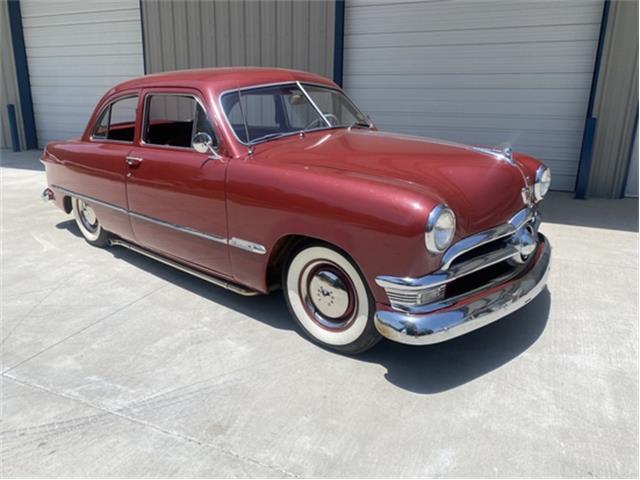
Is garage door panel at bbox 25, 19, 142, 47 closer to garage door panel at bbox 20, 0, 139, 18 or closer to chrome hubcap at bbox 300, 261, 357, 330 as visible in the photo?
garage door panel at bbox 20, 0, 139, 18

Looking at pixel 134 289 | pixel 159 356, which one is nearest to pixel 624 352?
pixel 159 356

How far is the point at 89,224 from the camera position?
529 centimetres

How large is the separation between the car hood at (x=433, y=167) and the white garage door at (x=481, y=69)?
13.7 feet

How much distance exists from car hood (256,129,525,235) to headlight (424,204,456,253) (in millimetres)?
93

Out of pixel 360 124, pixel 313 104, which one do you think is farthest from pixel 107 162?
pixel 360 124

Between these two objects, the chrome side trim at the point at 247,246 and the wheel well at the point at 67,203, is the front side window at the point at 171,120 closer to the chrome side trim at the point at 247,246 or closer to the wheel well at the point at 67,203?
the chrome side trim at the point at 247,246

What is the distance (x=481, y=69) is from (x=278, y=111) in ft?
15.1

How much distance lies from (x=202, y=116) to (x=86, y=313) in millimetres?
1673

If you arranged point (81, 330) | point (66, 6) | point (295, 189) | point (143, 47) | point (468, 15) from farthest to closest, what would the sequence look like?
point (66, 6) → point (143, 47) → point (468, 15) → point (81, 330) → point (295, 189)

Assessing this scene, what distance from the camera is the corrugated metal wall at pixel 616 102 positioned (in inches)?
255

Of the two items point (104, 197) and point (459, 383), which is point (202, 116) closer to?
point (104, 197)

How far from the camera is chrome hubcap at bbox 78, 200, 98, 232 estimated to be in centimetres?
519

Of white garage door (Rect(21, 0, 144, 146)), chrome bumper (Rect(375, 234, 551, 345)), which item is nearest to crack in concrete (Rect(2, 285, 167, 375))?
chrome bumper (Rect(375, 234, 551, 345))

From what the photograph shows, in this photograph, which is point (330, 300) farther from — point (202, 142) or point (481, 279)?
point (202, 142)
